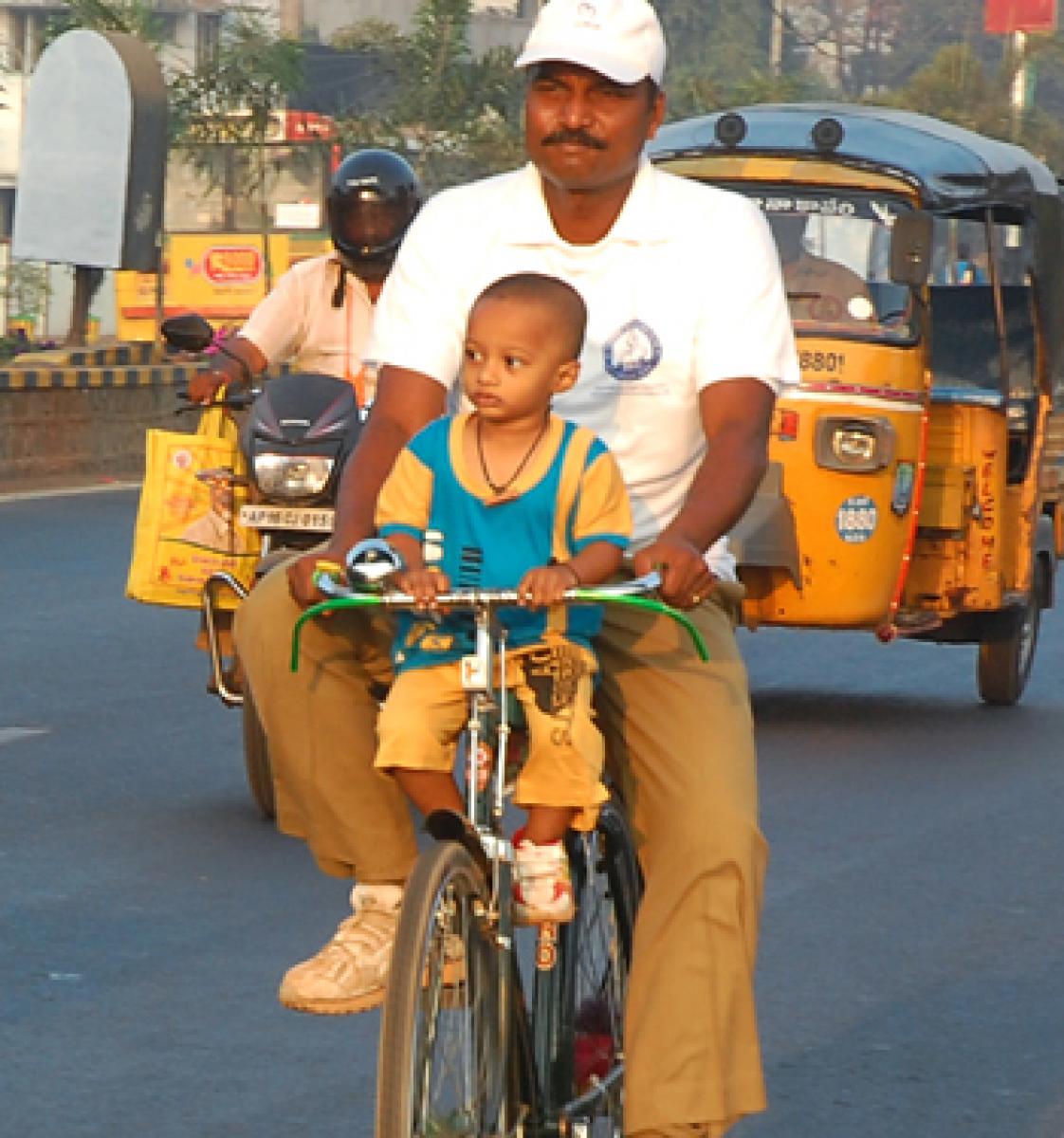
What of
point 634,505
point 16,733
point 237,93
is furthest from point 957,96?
point 634,505

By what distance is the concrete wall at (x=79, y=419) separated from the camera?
19.4 metres

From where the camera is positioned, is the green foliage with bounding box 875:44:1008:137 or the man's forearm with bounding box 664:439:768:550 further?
the green foliage with bounding box 875:44:1008:137

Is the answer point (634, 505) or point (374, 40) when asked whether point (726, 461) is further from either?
point (374, 40)

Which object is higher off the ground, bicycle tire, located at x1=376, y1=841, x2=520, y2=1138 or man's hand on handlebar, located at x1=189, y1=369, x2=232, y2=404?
man's hand on handlebar, located at x1=189, y1=369, x2=232, y2=404

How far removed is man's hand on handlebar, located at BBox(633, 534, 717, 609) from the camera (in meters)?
4.14

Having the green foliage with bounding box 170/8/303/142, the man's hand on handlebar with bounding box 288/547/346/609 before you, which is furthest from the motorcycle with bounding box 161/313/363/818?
the green foliage with bounding box 170/8/303/142

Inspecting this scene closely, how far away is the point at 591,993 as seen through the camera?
4.82 m

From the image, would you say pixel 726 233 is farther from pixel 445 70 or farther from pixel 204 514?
pixel 445 70

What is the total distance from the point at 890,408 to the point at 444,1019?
24.2 feet

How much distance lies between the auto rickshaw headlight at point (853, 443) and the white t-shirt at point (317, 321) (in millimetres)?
2550

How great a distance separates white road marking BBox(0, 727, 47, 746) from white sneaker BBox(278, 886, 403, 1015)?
17.8 ft

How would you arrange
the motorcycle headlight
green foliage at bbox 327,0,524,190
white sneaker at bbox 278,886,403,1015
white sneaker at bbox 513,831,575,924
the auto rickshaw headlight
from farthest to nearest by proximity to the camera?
green foliage at bbox 327,0,524,190 < the auto rickshaw headlight < the motorcycle headlight < white sneaker at bbox 278,886,403,1015 < white sneaker at bbox 513,831,575,924

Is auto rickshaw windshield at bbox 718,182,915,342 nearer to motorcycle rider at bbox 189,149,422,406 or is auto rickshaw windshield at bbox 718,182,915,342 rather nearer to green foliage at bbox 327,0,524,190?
motorcycle rider at bbox 189,149,422,406

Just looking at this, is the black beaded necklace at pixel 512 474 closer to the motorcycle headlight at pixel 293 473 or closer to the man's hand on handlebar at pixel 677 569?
the man's hand on handlebar at pixel 677 569
